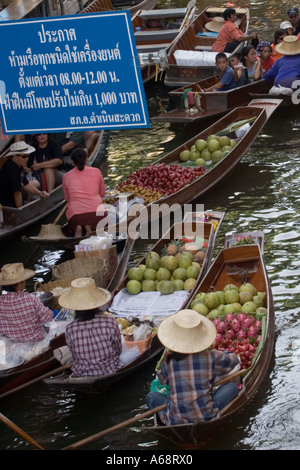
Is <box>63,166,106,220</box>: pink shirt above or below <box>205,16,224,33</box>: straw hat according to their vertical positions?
below

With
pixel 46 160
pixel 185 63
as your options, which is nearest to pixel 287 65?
pixel 185 63

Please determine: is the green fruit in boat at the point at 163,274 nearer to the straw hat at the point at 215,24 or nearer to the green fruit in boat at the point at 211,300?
the green fruit in boat at the point at 211,300

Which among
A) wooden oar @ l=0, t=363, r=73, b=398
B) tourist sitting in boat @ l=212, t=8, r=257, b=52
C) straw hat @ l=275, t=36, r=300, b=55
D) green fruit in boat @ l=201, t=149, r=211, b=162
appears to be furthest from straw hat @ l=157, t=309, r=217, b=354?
tourist sitting in boat @ l=212, t=8, r=257, b=52

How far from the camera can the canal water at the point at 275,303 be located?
6.03 metres

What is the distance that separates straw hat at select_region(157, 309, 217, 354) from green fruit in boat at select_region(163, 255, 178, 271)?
2.07 meters

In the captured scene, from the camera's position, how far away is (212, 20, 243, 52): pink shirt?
1430 centimetres

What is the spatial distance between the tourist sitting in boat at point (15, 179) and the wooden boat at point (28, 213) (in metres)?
0.14

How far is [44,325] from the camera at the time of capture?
280 inches

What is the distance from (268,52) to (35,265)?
20.9ft

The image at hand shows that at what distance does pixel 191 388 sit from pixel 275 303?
99.0 inches

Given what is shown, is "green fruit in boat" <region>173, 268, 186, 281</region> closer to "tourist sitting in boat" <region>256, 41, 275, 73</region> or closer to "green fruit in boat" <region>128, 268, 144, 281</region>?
"green fruit in boat" <region>128, 268, 144, 281</region>

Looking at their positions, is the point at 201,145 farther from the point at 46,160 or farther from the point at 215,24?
the point at 215,24

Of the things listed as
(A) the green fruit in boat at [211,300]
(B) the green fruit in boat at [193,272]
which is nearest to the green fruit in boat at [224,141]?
(B) the green fruit in boat at [193,272]
